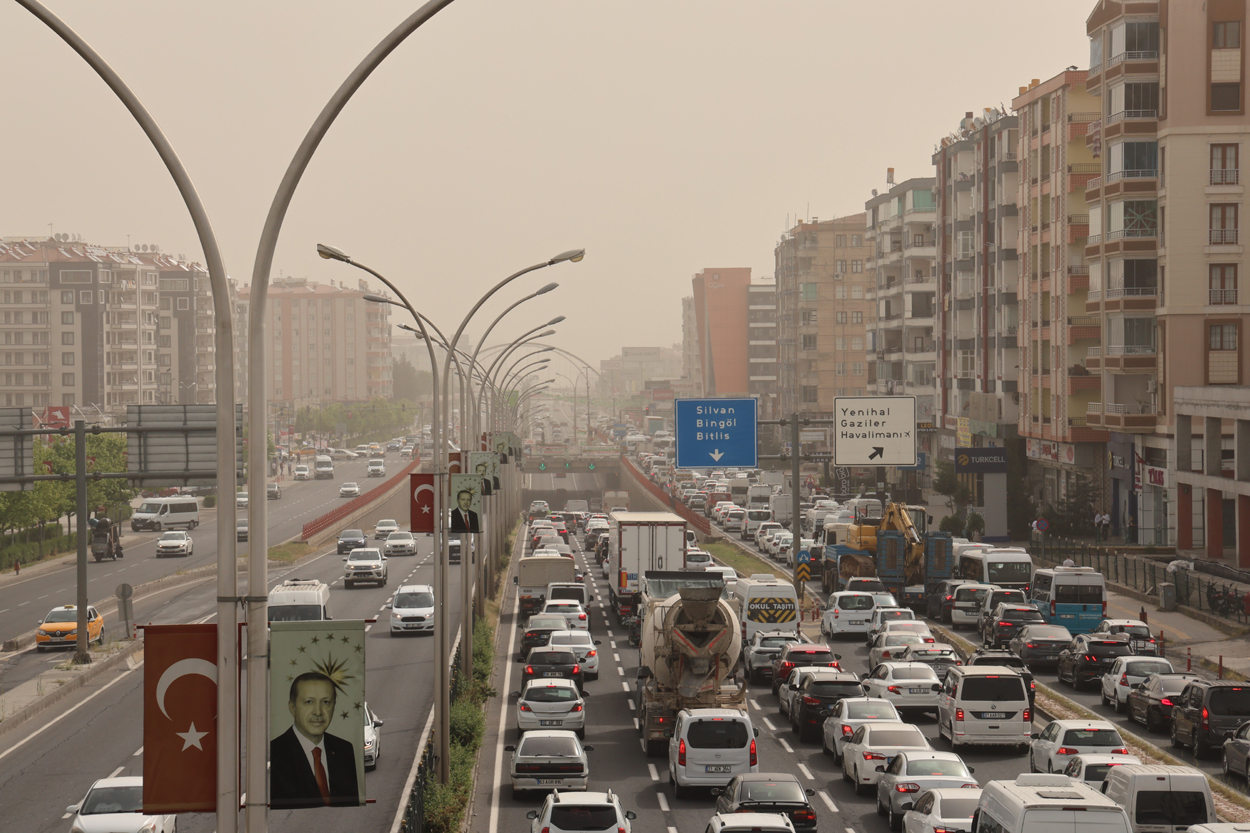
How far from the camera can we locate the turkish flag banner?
38.1 ft

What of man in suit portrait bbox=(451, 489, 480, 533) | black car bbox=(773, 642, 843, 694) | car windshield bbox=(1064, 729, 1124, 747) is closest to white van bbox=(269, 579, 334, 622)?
man in suit portrait bbox=(451, 489, 480, 533)

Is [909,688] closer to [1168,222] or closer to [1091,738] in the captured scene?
[1091,738]

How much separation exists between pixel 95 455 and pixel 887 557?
217 feet

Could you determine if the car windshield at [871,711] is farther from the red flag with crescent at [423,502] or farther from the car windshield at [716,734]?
the red flag with crescent at [423,502]

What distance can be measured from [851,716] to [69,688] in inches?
849

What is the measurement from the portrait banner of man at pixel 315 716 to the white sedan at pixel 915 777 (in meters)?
13.1

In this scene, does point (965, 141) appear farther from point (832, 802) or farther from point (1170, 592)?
point (832, 802)

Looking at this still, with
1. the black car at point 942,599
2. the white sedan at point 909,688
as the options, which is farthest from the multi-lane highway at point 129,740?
the black car at point 942,599

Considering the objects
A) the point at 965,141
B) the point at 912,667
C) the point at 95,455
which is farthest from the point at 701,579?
the point at 95,455

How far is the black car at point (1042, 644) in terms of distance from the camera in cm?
3994

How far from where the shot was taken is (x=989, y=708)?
29.2m

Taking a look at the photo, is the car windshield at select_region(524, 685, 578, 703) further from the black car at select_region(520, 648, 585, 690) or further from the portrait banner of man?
the portrait banner of man

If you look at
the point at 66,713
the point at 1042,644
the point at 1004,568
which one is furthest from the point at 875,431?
the point at 66,713

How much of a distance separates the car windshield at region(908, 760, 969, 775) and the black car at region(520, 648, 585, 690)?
12.5m
